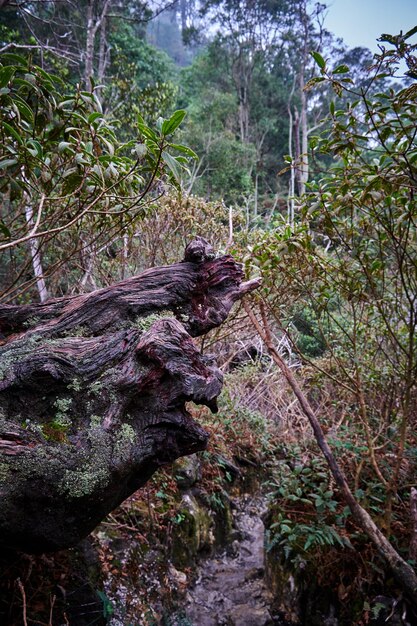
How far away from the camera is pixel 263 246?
2750 millimetres

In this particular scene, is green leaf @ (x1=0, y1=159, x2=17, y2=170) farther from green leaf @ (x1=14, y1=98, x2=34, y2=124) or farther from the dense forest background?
green leaf @ (x1=14, y1=98, x2=34, y2=124)

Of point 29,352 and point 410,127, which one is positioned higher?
point 410,127

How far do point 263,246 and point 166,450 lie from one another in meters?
1.74

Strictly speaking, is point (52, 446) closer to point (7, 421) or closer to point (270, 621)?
point (7, 421)

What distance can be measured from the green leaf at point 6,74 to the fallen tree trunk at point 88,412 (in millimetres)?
1029

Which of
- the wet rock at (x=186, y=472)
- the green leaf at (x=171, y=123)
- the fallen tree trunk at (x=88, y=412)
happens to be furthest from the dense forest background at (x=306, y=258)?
the wet rock at (x=186, y=472)

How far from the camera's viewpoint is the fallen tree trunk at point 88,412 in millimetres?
1247

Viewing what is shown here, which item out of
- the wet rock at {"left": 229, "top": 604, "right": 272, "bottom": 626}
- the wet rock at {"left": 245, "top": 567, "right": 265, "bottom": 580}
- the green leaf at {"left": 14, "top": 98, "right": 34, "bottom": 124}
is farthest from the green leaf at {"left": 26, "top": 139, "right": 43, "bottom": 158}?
the wet rock at {"left": 245, "top": 567, "right": 265, "bottom": 580}

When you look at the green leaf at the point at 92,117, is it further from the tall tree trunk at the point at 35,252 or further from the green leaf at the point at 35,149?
the tall tree trunk at the point at 35,252

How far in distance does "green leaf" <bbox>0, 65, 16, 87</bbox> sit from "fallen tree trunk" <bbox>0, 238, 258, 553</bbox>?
103 centimetres

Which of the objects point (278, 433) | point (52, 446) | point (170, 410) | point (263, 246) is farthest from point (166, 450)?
point (278, 433)

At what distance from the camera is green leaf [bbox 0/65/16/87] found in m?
1.60

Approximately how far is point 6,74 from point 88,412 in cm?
151

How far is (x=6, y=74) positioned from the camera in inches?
63.9
